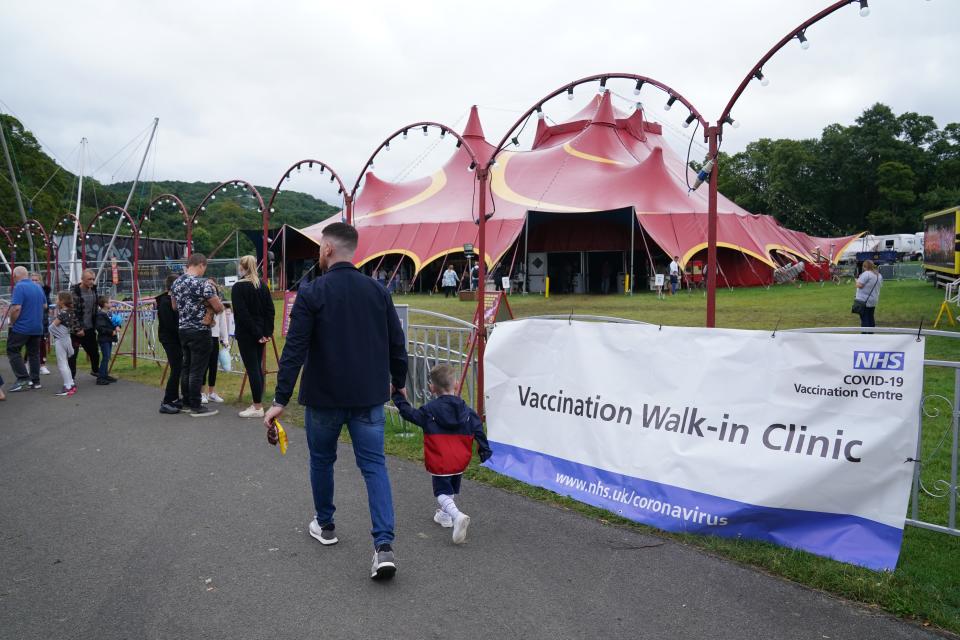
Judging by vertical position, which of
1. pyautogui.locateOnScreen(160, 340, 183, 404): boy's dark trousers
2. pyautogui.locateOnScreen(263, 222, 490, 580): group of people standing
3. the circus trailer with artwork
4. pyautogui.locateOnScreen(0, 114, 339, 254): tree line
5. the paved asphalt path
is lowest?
the paved asphalt path

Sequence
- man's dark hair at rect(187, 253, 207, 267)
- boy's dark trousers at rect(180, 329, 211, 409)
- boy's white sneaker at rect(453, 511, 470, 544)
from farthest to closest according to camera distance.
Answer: boy's dark trousers at rect(180, 329, 211, 409) < man's dark hair at rect(187, 253, 207, 267) < boy's white sneaker at rect(453, 511, 470, 544)

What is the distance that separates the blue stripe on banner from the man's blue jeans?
1720mm

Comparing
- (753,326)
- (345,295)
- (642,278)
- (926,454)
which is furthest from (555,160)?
(345,295)

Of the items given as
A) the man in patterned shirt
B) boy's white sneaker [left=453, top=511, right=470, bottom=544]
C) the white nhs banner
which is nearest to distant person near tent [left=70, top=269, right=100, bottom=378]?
the man in patterned shirt

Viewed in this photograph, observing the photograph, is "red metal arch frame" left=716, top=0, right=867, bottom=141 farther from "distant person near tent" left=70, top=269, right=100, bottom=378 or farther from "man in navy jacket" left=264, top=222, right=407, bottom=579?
"distant person near tent" left=70, top=269, right=100, bottom=378

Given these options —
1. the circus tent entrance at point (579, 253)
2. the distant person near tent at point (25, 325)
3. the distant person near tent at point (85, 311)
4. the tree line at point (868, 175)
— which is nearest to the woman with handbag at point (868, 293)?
the distant person near tent at point (85, 311)

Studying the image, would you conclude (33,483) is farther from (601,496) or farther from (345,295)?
(601,496)

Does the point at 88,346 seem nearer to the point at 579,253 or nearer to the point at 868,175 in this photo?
the point at 579,253

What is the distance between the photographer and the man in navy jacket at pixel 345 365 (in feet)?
Answer: 11.3

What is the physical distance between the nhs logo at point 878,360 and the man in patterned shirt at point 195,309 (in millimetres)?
6189

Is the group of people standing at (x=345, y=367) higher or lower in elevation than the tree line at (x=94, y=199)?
lower

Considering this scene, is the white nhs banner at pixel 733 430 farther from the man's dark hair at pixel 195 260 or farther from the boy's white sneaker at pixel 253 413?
the man's dark hair at pixel 195 260

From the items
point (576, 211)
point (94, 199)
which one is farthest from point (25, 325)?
point (94, 199)

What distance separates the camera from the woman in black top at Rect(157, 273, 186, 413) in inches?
306
